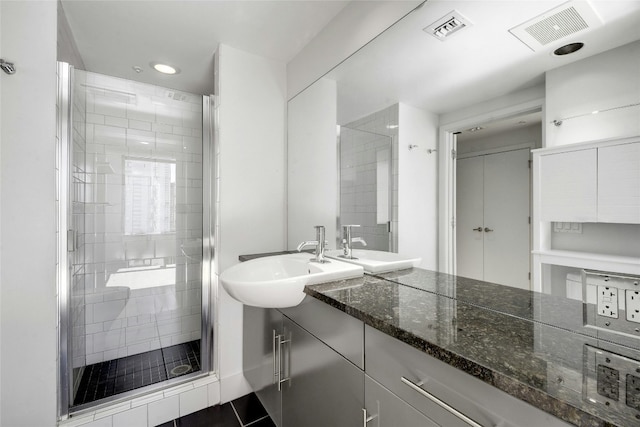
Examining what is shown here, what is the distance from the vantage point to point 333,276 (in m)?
1.21

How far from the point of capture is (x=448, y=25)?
3.57 ft

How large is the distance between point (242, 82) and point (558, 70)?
1.80 m

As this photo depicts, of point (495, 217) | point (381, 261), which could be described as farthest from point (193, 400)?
point (495, 217)

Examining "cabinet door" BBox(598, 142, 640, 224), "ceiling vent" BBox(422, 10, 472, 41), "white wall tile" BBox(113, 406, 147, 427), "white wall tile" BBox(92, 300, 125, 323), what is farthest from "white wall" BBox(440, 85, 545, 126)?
"white wall tile" BBox(92, 300, 125, 323)

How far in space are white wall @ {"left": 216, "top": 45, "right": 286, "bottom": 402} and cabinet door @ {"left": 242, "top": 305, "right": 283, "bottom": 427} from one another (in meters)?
0.13

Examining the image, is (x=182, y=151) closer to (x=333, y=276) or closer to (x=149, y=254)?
(x=149, y=254)

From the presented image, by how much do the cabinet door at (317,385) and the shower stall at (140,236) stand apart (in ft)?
2.99

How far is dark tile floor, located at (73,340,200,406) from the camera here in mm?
1741

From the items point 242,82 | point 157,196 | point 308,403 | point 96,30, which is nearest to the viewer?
point 308,403

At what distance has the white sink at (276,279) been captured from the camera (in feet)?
3.48

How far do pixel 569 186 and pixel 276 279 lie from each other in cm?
107

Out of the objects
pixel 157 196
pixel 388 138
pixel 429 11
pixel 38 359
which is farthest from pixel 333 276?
pixel 157 196

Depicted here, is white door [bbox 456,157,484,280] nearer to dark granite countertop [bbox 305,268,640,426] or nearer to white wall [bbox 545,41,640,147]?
dark granite countertop [bbox 305,268,640,426]

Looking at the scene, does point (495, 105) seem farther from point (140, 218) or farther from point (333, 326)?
point (140, 218)
